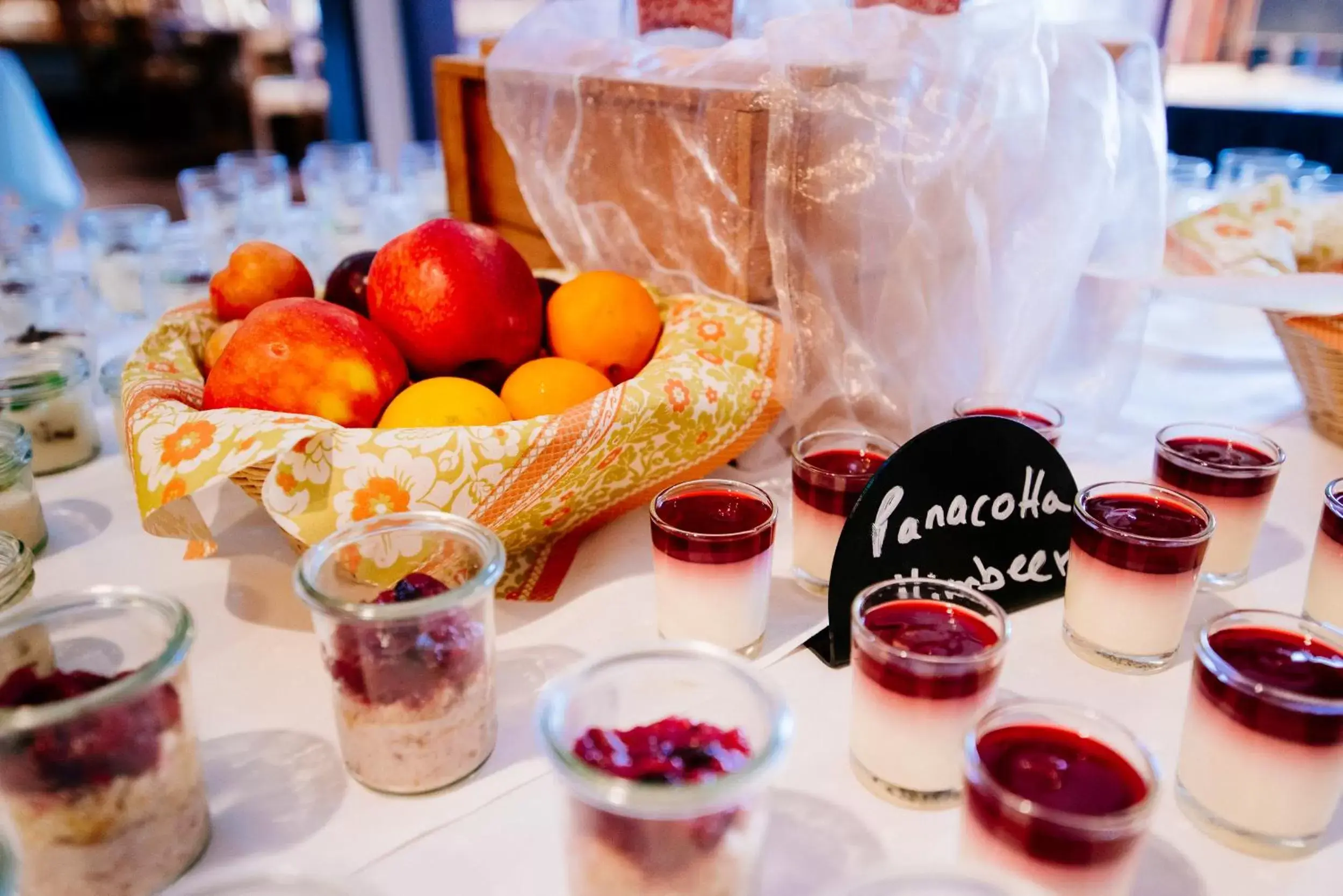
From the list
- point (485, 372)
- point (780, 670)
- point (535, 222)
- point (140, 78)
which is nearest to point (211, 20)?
point (140, 78)

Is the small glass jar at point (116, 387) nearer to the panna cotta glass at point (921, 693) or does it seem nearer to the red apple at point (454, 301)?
the red apple at point (454, 301)

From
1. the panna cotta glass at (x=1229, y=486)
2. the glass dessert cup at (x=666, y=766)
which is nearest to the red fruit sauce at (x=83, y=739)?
the glass dessert cup at (x=666, y=766)

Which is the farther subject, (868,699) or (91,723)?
(868,699)

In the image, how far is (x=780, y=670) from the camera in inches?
30.4

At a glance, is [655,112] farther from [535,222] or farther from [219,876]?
[219,876]

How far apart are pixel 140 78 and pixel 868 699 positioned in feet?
26.5

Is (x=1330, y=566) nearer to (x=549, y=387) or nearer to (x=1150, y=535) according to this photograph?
(x=1150, y=535)

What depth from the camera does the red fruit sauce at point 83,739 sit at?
1.70 ft

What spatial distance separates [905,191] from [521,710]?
2.16 ft

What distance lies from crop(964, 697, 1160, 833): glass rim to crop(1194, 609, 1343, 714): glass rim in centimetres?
9

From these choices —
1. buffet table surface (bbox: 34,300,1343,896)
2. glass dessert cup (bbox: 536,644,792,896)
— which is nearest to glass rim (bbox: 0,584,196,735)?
buffet table surface (bbox: 34,300,1343,896)

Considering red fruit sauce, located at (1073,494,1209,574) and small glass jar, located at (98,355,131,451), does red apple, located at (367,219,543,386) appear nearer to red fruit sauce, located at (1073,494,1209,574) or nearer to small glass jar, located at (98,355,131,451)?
small glass jar, located at (98,355,131,451)

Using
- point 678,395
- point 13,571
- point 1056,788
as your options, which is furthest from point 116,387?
point 1056,788

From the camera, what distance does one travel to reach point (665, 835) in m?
0.50
